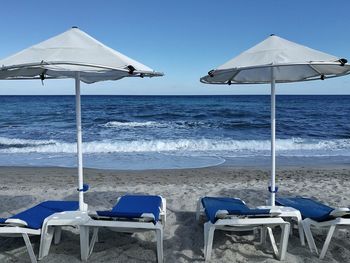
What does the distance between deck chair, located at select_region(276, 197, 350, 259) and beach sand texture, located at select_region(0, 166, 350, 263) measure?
0.18 m

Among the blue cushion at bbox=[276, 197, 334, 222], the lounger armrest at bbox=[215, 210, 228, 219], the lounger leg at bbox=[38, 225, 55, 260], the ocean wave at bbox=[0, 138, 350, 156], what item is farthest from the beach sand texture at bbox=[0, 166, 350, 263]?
the ocean wave at bbox=[0, 138, 350, 156]

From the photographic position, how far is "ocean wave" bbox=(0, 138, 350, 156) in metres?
13.8

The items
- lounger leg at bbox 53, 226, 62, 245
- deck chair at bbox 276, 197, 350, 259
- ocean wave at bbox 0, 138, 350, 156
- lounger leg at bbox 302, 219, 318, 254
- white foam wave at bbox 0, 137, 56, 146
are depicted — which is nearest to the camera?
deck chair at bbox 276, 197, 350, 259

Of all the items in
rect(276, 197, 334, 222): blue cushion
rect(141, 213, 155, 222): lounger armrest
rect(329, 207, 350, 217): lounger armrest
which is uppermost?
rect(329, 207, 350, 217): lounger armrest

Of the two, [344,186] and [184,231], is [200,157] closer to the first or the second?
[344,186]

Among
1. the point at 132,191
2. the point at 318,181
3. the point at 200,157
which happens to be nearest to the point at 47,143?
the point at 200,157

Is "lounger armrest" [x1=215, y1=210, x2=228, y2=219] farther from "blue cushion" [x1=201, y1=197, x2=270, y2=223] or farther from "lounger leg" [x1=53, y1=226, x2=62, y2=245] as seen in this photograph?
"lounger leg" [x1=53, y1=226, x2=62, y2=245]

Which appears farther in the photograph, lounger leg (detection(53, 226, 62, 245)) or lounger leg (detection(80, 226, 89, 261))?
lounger leg (detection(53, 226, 62, 245))

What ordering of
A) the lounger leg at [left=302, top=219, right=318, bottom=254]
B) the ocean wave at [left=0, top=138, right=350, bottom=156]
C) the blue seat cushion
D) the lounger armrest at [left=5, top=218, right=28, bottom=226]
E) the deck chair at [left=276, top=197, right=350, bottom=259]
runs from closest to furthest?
the lounger armrest at [left=5, top=218, right=28, bottom=226], the deck chair at [left=276, top=197, right=350, bottom=259], the blue seat cushion, the lounger leg at [left=302, top=219, right=318, bottom=254], the ocean wave at [left=0, top=138, right=350, bottom=156]

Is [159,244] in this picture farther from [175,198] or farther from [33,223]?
[175,198]

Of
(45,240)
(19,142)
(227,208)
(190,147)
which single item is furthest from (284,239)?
(19,142)

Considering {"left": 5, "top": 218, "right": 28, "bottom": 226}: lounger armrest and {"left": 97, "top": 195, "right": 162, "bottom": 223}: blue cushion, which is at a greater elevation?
{"left": 5, "top": 218, "right": 28, "bottom": 226}: lounger armrest

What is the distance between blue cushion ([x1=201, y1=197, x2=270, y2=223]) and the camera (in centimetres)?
359

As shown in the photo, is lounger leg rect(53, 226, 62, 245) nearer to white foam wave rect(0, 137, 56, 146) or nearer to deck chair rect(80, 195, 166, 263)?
deck chair rect(80, 195, 166, 263)
